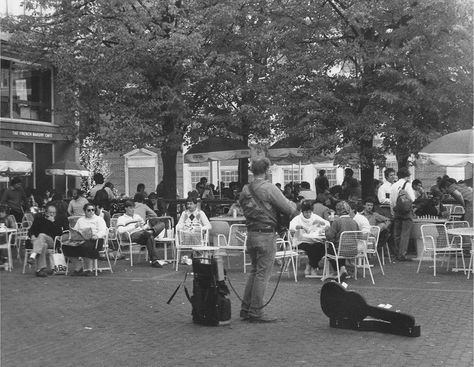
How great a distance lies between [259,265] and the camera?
29.7 feet

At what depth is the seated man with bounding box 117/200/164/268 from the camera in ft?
49.4

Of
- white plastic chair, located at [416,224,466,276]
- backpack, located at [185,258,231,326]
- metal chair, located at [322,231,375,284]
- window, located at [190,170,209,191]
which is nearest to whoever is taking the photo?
backpack, located at [185,258,231,326]

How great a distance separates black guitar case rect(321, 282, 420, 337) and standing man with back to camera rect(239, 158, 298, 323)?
778mm

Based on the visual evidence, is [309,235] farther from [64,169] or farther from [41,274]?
[64,169]

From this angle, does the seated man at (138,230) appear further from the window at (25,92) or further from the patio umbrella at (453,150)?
the window at (25,92)

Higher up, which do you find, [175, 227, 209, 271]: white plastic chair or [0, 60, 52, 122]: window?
[0, 60, 52, 122]: window

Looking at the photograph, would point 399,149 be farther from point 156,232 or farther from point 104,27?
point 104,27

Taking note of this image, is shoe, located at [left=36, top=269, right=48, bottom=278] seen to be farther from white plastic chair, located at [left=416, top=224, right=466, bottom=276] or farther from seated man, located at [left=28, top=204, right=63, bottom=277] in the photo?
white plastic chair, located at [left=416, top=224, right=466, bottom=276]

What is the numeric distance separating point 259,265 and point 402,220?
274 inches

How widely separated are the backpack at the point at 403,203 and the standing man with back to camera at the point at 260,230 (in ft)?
20.9

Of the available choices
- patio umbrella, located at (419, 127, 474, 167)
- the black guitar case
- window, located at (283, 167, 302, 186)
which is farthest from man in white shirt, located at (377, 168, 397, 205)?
window, located at (283, 167, 302, 186)

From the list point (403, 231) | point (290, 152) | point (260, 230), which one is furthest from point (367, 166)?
point (260, 230)

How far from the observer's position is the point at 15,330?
873cm

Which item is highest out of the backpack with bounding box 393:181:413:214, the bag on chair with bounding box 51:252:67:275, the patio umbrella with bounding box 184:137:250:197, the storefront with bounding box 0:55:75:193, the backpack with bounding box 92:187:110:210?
the storefront with bounding box 0:55:75:193
